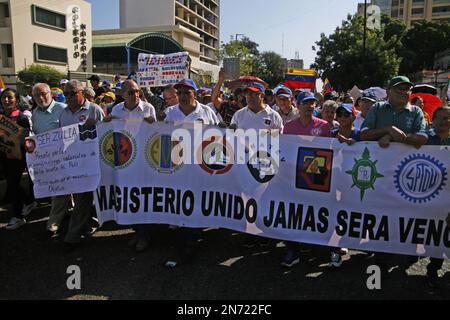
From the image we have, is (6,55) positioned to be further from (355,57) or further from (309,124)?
(309,124)

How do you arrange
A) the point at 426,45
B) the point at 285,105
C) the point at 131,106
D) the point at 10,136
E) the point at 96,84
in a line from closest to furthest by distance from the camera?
the point at 131,106, the point at 10,136, the point at 285,105, the point at 96,84, the point at 426,45

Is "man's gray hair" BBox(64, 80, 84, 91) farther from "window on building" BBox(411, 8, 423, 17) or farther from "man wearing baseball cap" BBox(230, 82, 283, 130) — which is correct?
"window on building" BBox(411, 8, 423, 17)

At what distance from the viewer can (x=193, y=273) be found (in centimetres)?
398

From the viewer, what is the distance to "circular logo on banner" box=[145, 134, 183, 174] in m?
4.46

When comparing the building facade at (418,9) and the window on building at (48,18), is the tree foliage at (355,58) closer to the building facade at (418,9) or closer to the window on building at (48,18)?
the window on building at (48,18)

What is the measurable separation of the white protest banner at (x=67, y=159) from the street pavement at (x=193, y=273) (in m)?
0.78

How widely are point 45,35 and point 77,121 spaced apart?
133 ft

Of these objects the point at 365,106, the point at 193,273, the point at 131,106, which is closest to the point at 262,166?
the point at 193,273

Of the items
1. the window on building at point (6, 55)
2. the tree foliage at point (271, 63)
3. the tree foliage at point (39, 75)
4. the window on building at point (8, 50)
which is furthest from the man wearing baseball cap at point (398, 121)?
the tree foliage at point (271, 63)

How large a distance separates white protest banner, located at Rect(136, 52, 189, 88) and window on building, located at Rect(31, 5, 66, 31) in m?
34.3

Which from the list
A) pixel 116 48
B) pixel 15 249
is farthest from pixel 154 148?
pixel 116 48

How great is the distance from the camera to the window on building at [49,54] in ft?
126

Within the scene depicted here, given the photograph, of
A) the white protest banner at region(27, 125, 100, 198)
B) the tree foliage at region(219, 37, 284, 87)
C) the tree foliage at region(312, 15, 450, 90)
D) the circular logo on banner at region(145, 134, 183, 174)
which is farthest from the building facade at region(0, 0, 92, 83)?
the tree foliage at region(219, 37, 284, 87)

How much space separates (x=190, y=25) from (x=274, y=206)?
7586cm
